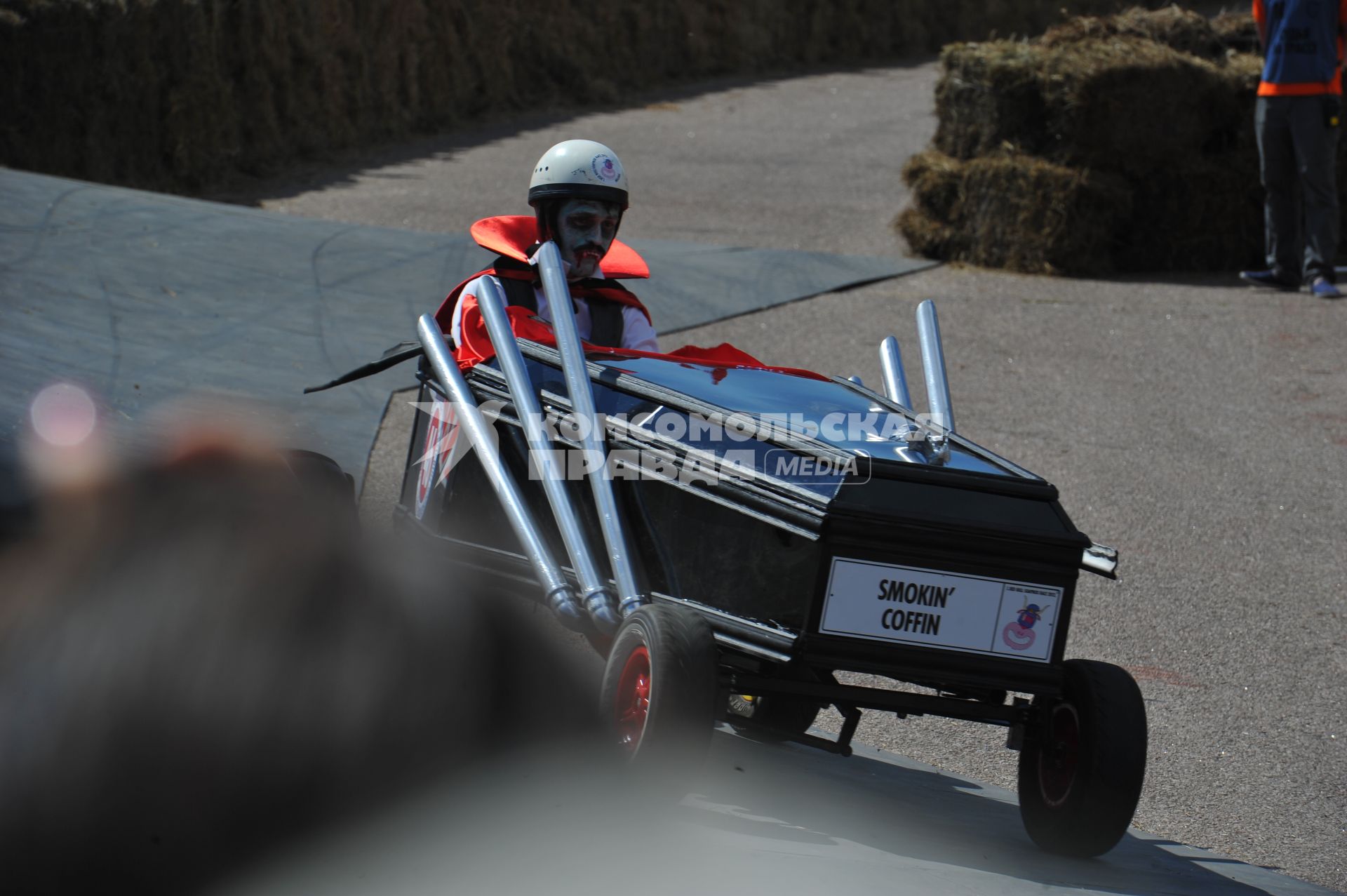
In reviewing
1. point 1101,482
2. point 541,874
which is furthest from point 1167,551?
point 541,874

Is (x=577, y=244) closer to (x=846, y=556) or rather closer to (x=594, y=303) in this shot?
(x=594, y=303)

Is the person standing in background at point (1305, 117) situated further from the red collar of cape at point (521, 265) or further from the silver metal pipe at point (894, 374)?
the red collar of cape at point (521, 265)

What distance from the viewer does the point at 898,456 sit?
12.6 feet

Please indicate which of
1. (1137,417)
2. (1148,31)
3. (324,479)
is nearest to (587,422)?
(324,479)

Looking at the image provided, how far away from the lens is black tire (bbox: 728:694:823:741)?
13.1ft

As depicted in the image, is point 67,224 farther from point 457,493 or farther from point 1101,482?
point 1101,482

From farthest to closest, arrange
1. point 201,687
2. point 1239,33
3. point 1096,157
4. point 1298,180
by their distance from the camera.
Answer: point 1239,33, point 1096,157, point 1298,180, point 201,687

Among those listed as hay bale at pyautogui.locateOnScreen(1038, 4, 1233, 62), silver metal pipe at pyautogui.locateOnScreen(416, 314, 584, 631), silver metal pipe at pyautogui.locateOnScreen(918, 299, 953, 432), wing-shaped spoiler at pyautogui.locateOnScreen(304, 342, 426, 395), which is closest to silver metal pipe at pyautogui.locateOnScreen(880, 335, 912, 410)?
silver metal pipe at pyautogui.locateOnScreen(918, 299, 953, 432)

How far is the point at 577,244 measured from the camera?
5.16m

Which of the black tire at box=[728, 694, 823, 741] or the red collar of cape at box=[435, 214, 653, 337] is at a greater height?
the red collar of cape at box=[435, 214, 653, 337]

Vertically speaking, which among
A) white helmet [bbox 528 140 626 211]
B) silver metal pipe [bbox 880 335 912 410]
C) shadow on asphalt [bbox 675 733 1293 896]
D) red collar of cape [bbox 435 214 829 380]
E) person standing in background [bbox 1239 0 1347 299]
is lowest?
shadow on asphalt [bbox 675 733 1293 896]

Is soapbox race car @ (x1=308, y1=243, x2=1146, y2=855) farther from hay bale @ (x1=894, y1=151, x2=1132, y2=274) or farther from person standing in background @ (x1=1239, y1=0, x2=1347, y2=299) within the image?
hay bale @ (x1=894, y1=151, x2=1132, y2=274)

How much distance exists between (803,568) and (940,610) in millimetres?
340

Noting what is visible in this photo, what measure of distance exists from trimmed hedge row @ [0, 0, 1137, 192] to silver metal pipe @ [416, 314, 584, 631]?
8.28 meters
